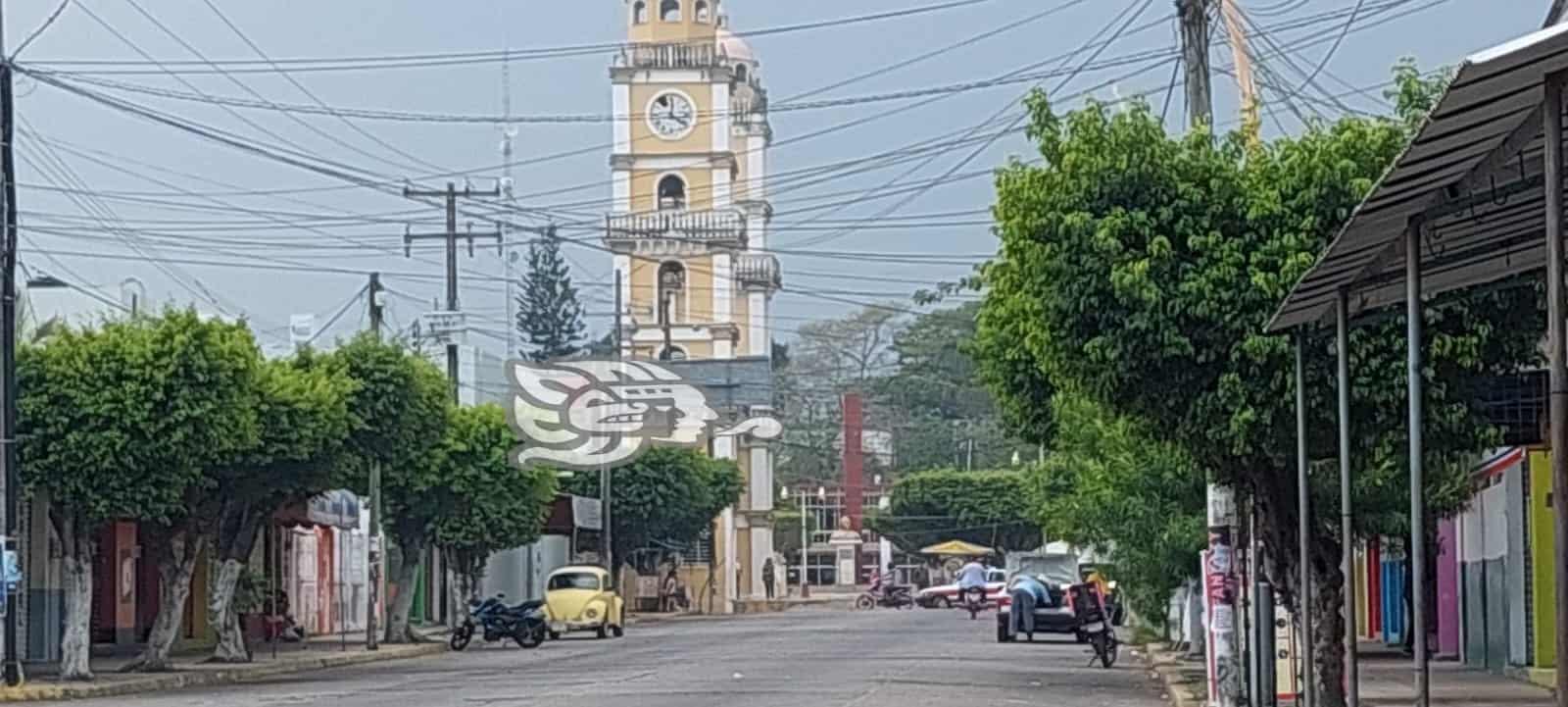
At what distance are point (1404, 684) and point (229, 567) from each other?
63.5 ft

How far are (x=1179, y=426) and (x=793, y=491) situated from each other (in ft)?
368

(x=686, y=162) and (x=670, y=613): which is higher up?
(x=686, y=162)

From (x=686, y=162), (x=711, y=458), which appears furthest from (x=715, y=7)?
(x=711, y=458)

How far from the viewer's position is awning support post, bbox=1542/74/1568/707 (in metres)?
8.81

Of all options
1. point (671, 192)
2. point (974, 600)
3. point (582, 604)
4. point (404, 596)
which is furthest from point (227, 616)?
point (671, 192)

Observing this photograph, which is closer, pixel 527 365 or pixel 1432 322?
pixel 1432 322

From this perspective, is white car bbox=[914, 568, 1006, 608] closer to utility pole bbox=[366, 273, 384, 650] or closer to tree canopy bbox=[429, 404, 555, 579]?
tree canopy bbox=[429, 404, 555, 579]

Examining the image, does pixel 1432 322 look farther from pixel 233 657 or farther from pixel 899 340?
pixel 899 340

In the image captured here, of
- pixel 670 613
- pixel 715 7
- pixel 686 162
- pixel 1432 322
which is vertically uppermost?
pixel 715 7

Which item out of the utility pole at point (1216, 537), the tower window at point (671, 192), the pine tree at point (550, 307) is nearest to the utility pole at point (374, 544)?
the utility pole at point (1216, 537)

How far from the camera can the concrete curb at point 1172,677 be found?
95.0 ft

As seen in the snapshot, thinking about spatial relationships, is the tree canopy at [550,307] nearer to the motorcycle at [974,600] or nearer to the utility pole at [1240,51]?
the motorcycle at [974,600]

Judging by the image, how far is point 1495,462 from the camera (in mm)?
32062

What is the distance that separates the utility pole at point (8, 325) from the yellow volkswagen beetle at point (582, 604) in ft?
82.1
